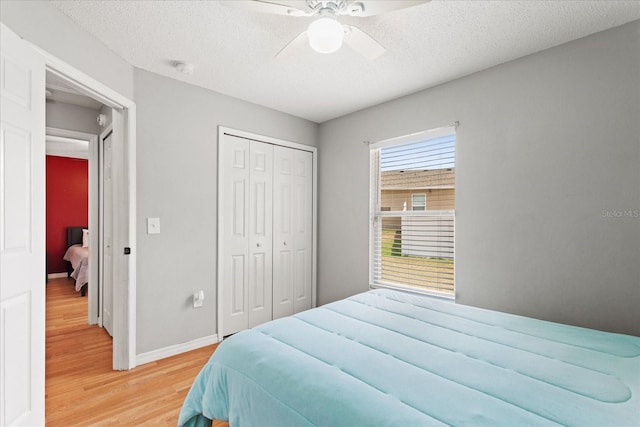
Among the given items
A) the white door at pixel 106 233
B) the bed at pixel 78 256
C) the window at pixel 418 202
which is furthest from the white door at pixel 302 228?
the bed at pixel 78 256

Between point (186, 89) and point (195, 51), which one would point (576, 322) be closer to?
point (195, 51)

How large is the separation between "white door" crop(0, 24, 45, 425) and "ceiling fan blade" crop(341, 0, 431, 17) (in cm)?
162

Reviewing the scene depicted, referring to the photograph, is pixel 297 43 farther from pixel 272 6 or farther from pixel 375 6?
pixel 375 6

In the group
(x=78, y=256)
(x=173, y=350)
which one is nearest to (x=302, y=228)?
(x=173, y=350)

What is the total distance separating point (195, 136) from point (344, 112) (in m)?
1.69

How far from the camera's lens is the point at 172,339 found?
9.37ft

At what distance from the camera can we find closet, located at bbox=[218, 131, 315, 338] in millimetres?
3266

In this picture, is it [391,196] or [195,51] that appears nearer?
[195,51]

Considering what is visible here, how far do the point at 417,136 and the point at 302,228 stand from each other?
1.74 metres

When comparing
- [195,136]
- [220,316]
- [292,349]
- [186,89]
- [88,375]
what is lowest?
[88,375]

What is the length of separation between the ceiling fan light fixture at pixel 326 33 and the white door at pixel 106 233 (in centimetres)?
263

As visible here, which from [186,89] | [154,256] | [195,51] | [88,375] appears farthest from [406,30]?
[88,375]

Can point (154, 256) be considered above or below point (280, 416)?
above

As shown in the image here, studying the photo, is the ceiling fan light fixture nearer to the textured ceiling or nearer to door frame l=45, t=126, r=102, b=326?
the textured ceiling
